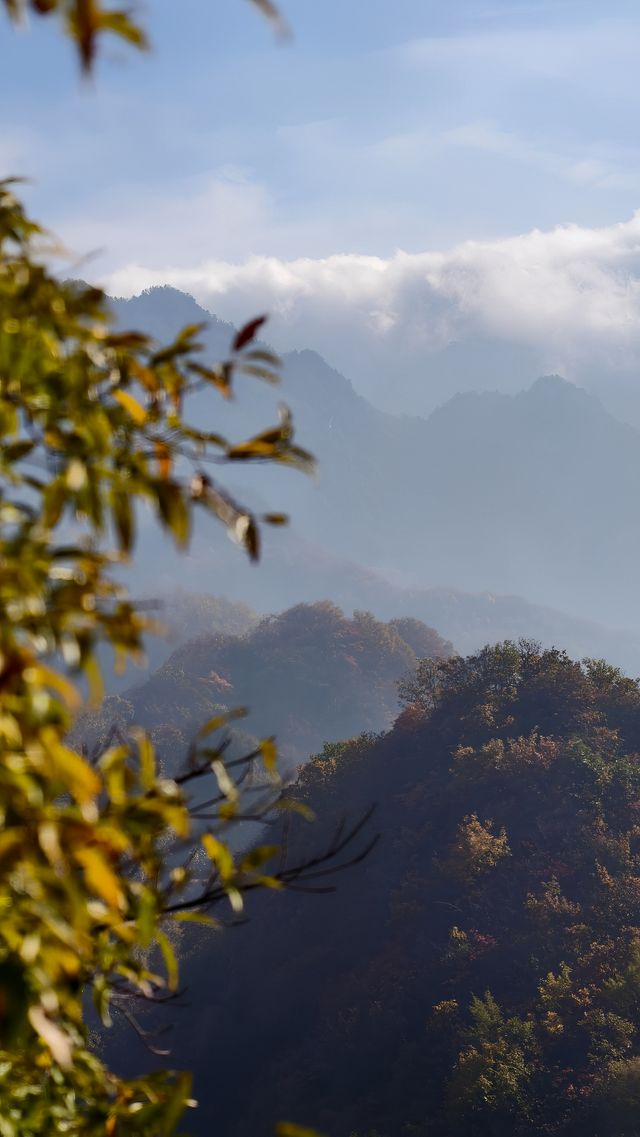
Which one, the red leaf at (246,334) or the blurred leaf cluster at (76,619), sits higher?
the red leaf at (246,334)

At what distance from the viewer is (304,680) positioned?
315 feet

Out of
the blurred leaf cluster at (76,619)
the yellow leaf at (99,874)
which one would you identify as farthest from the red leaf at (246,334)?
the yellow leaf at (99,874)

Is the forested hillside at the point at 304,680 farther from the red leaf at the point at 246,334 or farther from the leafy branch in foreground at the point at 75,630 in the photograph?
the red leaf at the point at 246,334

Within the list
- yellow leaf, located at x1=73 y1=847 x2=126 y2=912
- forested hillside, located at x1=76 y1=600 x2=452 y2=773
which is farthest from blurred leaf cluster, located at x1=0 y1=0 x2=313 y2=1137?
forested hillside, located at x1=76 y1=600 x2=452 y2=773

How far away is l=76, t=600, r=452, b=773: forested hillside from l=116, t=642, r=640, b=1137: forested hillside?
51.3 m

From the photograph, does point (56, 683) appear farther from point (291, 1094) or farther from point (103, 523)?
point (291, 1094)

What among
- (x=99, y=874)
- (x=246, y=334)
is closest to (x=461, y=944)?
(x=246, y=334)

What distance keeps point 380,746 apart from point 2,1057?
3956 centimetres

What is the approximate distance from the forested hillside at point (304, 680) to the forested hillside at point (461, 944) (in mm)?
51337

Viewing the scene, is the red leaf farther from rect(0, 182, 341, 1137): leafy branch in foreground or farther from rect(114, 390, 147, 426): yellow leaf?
rect(114, 390, 147, 426): yellow leaf

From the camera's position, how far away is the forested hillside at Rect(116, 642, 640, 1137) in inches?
950

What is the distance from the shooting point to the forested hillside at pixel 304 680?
9412 centimetres

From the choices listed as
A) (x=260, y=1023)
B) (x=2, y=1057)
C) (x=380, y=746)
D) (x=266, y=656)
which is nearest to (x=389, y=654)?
(x=266, y=656)

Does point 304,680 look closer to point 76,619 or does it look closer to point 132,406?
point 132,406
